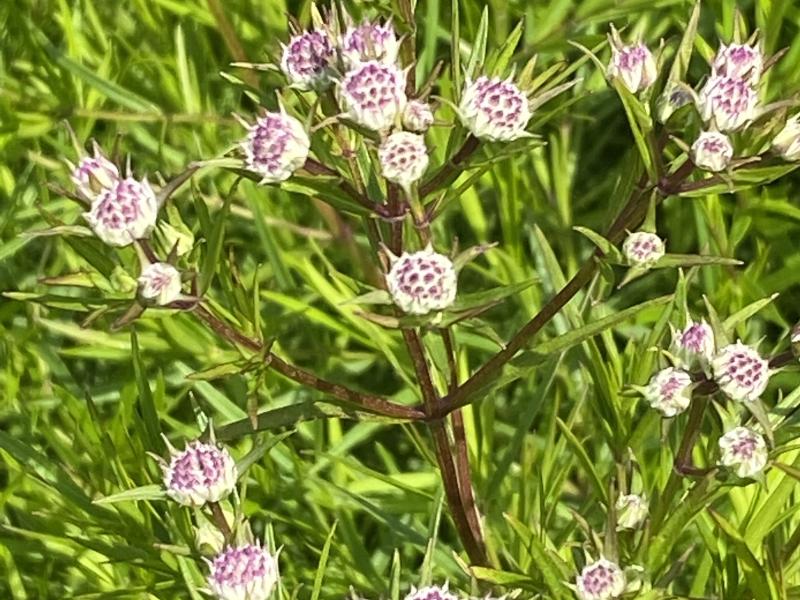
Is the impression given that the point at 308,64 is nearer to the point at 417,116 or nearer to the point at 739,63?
the point at 417,116

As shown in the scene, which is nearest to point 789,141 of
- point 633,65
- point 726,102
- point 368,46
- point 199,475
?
point 726,102

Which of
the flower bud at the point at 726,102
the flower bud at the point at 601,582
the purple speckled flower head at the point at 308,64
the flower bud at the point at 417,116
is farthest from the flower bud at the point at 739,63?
the flower bud at the point at 601,582

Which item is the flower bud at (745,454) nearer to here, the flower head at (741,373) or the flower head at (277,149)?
the flower head at (741,373)

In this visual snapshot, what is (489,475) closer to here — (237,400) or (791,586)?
(237,400)

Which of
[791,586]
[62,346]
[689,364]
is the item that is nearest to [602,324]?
[689,364]

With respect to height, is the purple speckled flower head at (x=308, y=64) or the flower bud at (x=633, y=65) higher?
the purple speckled flower head at (x=308, y=64)

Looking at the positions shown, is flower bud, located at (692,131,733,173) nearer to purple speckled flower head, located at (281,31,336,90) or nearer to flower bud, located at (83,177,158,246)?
purple speckled flower head, located at (281,31,336,90)

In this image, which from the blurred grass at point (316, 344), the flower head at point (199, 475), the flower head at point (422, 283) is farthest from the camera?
the blurred grass at point (316, 344)
